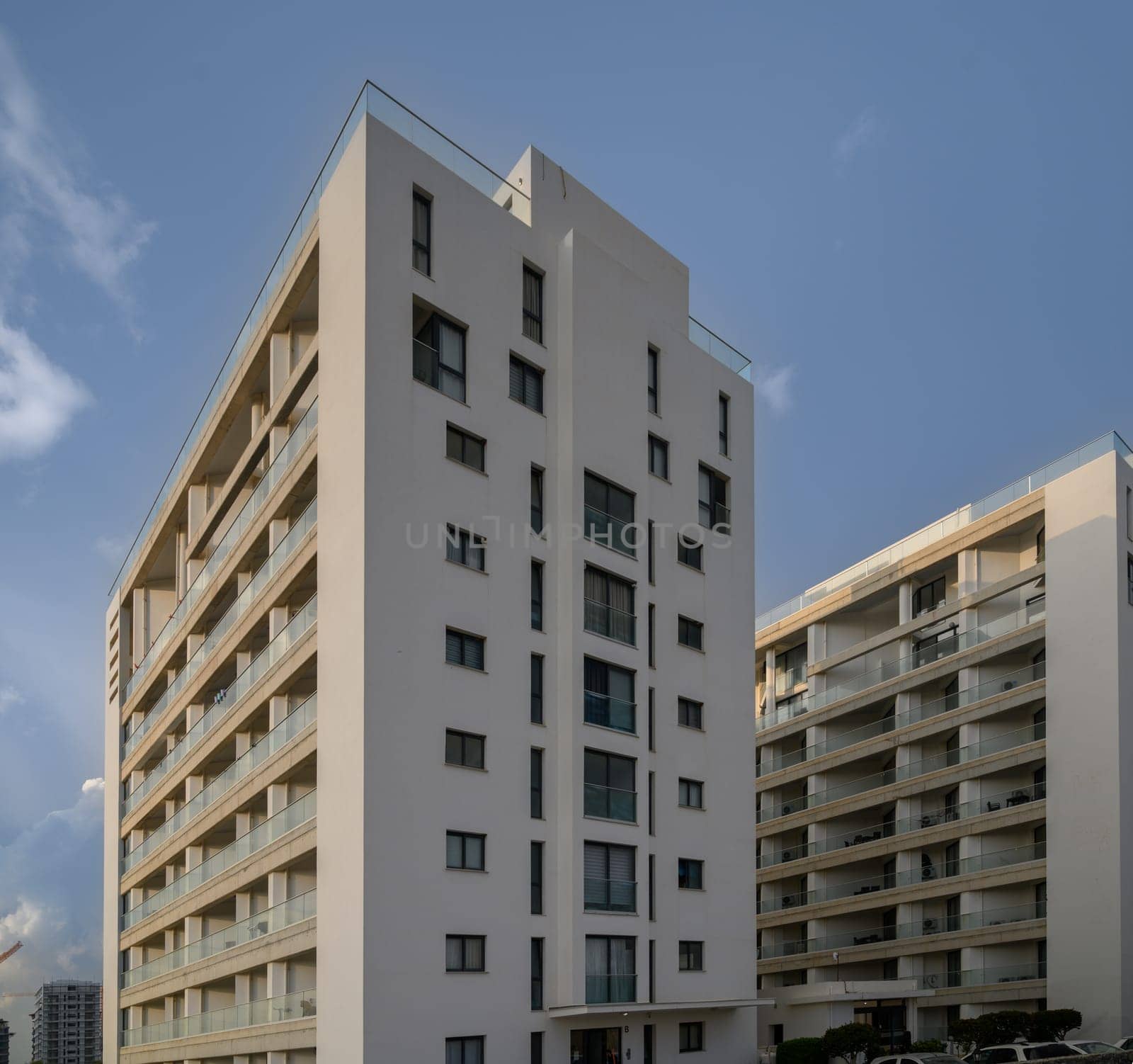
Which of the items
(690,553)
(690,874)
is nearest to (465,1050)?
(690,874)

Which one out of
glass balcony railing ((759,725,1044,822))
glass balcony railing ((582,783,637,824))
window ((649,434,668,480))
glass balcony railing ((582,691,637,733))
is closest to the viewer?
glass balcony railing ((582,783,637,824))

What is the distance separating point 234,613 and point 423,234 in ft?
49.5

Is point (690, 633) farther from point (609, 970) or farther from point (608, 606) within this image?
point (609, 970)

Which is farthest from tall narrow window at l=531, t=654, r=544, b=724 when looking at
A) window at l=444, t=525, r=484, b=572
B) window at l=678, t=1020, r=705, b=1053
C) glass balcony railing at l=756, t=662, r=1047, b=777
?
glass balcony railing at l=756, t=662, r=1047, b=777

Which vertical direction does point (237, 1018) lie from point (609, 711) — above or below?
below

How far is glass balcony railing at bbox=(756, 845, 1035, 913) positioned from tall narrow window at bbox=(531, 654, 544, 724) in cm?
2694

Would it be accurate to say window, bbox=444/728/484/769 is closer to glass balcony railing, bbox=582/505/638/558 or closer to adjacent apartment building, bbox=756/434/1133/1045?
glass balcony railing, bbox=582/505/638/558

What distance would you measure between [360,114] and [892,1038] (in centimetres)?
4037

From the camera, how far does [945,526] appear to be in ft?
191

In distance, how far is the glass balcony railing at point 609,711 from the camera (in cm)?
3581

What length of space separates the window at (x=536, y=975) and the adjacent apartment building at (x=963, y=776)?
1525 centimetres

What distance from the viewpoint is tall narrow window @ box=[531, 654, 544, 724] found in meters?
34.8

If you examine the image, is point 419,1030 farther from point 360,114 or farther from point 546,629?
point 360,114

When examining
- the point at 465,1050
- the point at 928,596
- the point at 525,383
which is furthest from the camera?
the point at 928,596
